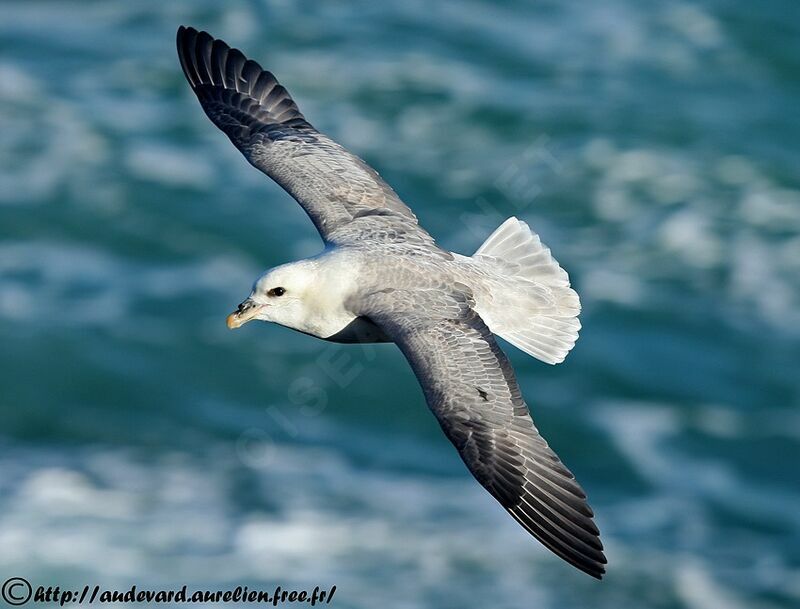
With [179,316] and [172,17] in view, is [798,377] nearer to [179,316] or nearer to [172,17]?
[179,316]

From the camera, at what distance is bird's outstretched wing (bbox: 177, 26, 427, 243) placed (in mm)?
8688

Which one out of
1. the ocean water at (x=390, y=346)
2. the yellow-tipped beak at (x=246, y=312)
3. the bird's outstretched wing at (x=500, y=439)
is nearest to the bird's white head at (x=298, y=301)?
the yellow-tipped beak at (x=246, y=312)

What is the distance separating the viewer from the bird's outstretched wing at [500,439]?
679 cm

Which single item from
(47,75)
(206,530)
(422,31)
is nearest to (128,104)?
(47,75)

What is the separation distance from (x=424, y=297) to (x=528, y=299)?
1.04 m

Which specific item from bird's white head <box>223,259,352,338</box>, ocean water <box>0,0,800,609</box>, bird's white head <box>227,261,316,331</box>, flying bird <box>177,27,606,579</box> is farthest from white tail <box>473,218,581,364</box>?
ocean water <box>0,0,800,609</box>

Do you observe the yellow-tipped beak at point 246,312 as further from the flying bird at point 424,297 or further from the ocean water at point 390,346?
the ocean water at point 390,346

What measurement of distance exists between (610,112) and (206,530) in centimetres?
864

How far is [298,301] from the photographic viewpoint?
25.6 ft

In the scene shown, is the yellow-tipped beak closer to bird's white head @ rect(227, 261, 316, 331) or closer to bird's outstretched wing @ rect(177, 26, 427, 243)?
bird's white head @ rect(227, 261, 316, 331)

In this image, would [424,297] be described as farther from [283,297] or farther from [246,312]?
[246,312]

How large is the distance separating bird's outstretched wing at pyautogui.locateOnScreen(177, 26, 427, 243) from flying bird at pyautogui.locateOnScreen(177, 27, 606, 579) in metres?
0.01

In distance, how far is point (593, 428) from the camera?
14.2 metres

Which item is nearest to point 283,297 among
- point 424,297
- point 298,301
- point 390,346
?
point 298,301
